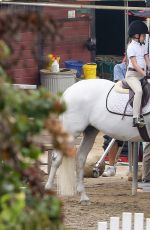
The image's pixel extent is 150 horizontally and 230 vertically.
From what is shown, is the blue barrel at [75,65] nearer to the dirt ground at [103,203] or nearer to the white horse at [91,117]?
the dirt ground at [103,203]

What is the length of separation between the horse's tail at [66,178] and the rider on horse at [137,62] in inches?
37.1

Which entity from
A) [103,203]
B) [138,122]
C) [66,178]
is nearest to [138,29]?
[138,122]

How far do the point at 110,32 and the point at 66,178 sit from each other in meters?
11.0

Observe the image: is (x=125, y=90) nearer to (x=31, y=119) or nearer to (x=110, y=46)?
(x=31, y=119)

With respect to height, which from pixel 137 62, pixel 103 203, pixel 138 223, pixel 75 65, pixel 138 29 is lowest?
pixel 103 203

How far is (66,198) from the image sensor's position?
1229cm

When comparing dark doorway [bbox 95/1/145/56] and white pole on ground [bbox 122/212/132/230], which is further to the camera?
dark doorway [bbox 95/1/145/56]

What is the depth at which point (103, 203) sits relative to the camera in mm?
11953

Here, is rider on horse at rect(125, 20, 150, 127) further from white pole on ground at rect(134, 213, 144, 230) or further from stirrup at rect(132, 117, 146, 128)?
white pole on ground at rect(134, 213, 144, 230)

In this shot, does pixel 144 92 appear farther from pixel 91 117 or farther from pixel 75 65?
pixel 75 65

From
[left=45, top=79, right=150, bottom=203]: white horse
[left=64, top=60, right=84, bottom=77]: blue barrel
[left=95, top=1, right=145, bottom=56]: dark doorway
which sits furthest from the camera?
[left=95, top=1, right=145, bottom=56]: dark doorway

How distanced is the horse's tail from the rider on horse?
3.09ft

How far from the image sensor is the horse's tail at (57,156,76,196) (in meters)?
11.8

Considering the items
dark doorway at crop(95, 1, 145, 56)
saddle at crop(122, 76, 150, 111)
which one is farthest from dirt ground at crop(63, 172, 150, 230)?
dark doorway at crop(95, 1, 145, 56)
